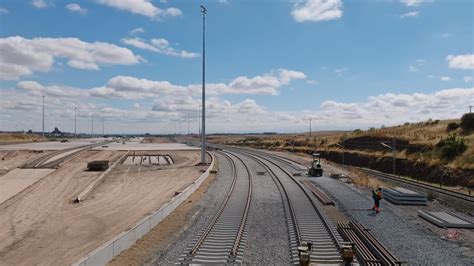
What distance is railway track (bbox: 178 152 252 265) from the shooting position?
1273 centimetres

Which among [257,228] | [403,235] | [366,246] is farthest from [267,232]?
[403,235]

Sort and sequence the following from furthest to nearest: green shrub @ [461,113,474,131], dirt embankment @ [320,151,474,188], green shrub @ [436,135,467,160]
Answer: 1. green shrub @ [461,113,474,131]
2. green shrub @ [436,135,467,160]
3. dirt embankment @ [320,151,474,188]

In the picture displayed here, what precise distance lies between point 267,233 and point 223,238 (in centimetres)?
182

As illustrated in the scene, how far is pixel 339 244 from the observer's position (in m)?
14.3

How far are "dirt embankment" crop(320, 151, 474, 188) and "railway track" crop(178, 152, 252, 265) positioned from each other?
81.1ft

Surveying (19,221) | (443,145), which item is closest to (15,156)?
(19,221)

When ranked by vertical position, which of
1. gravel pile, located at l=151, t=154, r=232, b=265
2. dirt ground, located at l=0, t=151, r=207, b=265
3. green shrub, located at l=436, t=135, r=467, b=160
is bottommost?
dirt ground, located at l=0, t=151, r=207, b=265

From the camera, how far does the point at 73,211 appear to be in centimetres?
2381

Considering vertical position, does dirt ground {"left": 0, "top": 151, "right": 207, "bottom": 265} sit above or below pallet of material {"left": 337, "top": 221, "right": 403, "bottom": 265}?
below

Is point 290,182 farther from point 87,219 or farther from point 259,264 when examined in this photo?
point 259,264

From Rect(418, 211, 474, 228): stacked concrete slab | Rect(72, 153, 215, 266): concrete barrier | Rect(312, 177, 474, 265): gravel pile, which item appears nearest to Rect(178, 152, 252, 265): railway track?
Rect(72, 153, 215, 266): concrete barrier

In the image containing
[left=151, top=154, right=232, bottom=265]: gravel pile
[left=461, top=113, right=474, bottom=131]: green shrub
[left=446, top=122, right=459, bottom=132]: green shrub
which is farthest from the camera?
[left=446, top=122, right=459, bottom=132]: green shrub

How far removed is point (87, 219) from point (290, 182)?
54.6 ft

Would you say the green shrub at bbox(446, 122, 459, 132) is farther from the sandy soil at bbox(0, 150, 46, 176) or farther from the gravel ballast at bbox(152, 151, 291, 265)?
the sandy soil at bbox(0, 150, 46, 176)
